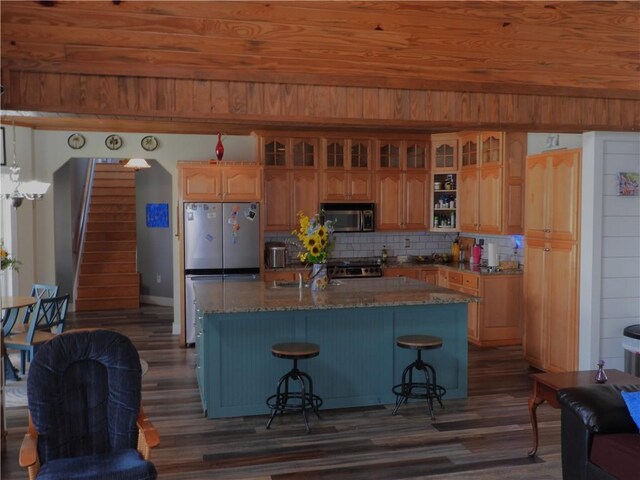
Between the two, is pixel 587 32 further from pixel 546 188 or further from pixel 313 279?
pixel 313 279

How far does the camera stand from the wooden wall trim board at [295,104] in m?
4.07

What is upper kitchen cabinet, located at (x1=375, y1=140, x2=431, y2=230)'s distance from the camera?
8648 mm

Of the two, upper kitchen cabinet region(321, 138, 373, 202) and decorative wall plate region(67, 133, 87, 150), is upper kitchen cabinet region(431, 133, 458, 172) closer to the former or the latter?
upper kitchen cabinet region(321, 138, 373, 202)

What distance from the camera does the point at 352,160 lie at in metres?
8.54

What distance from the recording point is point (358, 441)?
4672mm

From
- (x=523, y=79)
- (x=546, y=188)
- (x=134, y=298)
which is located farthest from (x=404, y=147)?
(x=134, y=298)

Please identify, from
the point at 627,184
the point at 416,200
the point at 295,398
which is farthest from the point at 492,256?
the point at 295,398

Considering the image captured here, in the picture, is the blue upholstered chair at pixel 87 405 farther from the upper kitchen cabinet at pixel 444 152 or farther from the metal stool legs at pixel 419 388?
the upper kitchen cabinet at pixel 444 152

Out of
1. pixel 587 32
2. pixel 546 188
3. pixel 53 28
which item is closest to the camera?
pixel 53 28

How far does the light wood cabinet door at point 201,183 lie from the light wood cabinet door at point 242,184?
0.09 metres

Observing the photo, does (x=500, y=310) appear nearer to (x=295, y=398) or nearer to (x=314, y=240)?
(x=314, y=240)

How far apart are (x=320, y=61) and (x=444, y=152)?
466 cm

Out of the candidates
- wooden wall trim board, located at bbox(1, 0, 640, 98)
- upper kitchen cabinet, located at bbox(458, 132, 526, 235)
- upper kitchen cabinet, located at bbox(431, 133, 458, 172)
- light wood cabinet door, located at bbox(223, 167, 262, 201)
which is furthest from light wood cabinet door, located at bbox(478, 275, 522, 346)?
wooden wall trim board, located at bbox(1, 0, 640, 98)

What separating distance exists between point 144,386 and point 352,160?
4079mm
